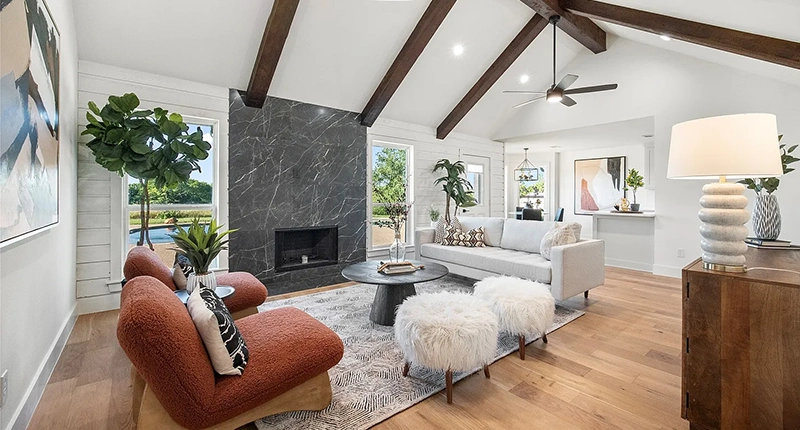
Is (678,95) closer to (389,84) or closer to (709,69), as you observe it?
(709,69)

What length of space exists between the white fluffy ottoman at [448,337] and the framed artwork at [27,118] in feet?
6.22

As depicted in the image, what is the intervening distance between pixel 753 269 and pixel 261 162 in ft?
15.5

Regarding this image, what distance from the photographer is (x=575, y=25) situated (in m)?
4.95

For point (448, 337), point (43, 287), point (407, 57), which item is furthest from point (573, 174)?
point (43, 287)

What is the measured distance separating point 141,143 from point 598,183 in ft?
29.0

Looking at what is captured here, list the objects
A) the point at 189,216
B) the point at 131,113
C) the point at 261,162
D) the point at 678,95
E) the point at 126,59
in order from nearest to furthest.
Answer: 1. the point at 131,113
2. the point at 126,59
3. the point at 189,216
4. the point at 261,162
5. the point at 678,95

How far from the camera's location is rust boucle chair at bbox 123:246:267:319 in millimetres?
2283

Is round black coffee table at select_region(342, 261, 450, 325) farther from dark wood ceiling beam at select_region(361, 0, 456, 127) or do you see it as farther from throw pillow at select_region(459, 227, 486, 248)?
dark wood ceiling beam at select_region(361, 0, 456, 127)

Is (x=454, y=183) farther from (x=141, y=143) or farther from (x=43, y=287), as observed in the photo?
(x=43, y=287)

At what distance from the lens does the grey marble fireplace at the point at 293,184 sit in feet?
14.7

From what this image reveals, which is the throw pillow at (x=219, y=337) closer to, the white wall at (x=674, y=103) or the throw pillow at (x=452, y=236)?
the throw pillow at (x=452, y=236)

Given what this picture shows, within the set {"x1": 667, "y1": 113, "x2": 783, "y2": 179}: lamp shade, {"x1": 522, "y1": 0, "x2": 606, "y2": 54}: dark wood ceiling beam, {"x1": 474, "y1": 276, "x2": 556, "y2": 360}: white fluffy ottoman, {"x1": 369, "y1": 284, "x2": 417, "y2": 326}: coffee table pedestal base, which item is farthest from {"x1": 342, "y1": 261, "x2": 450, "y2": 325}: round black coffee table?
{"x1": 522, "y1": 0, "x2": 606, "y2": 54}: dark wood ceiling beam

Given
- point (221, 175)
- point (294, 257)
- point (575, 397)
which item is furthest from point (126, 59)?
point (575, 397)

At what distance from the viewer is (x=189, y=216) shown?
4250 mm
